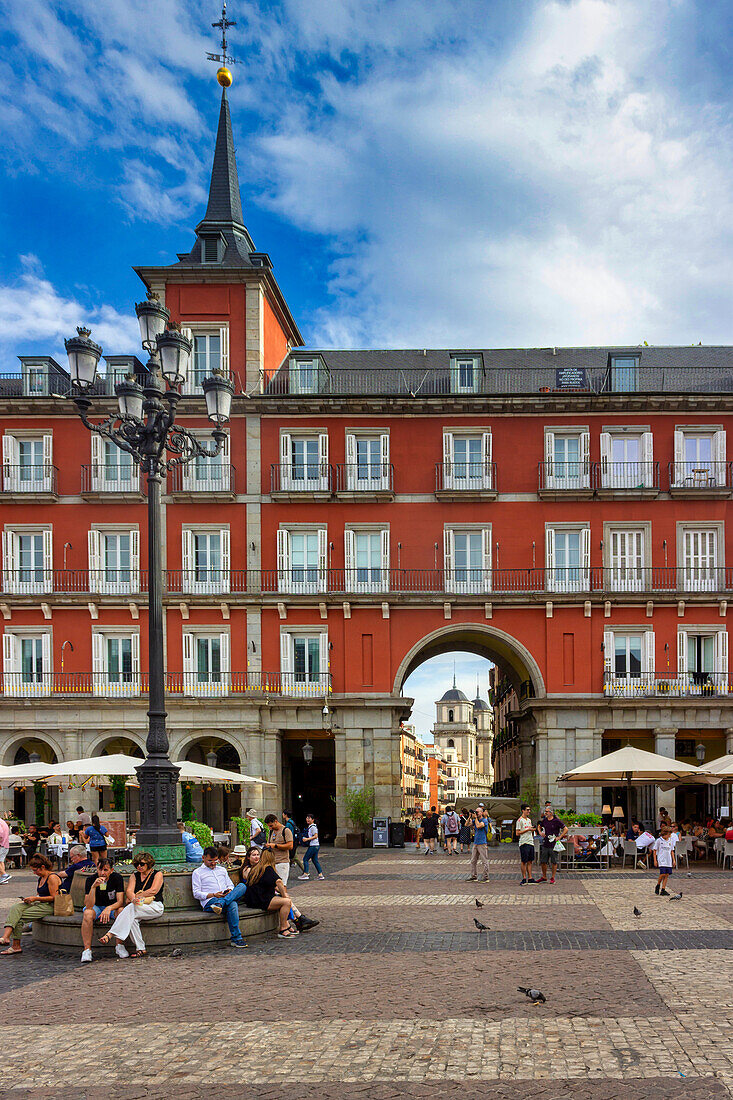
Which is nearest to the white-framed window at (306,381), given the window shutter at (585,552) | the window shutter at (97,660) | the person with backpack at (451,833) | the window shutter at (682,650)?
the window shutter at (585,552)

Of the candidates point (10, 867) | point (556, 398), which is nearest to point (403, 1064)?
point (10, 867)

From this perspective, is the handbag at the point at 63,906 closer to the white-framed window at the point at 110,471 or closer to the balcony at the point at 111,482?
the balcony at the point at 111,482

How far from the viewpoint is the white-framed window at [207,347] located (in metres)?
37.8

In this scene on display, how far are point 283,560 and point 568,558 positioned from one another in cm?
995

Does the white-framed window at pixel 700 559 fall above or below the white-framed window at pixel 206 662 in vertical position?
above

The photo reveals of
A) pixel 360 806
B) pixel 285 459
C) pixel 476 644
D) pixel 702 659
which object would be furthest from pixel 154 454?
pixel 476 644

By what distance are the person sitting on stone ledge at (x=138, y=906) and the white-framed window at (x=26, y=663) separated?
23.9 metres

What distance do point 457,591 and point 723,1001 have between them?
26544 millimetres

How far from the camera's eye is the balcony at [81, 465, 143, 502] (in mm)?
36812

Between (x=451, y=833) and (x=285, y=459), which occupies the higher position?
(x=285, y=459)

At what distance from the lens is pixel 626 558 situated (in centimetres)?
3650

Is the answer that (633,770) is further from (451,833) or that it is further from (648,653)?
(648,653)

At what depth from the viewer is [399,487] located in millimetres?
37125

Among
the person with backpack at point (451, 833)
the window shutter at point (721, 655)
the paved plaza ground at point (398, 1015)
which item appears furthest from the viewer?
the window shutter at point (721, 655)
